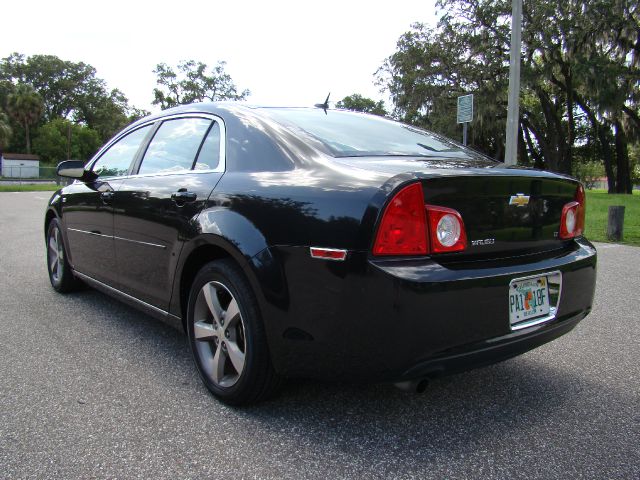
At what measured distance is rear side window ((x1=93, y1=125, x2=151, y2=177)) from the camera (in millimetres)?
3789

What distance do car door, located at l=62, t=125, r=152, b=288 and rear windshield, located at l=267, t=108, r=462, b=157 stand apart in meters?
1.22

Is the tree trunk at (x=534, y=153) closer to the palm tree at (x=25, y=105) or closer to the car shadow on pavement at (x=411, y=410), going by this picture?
the car shadow on pavement at (x=411, y=410)

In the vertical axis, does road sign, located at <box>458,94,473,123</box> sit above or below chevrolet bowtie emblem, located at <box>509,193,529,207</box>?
above

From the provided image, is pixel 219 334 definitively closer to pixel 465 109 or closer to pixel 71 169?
pixel 71 169

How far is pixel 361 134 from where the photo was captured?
308 cm

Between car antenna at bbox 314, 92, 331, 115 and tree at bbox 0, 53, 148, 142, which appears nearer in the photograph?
car antenna at bbox 314, 92, 331, 115

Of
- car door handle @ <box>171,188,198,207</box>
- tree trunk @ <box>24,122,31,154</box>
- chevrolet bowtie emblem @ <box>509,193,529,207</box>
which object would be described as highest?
tree trunk @ <box>24,122,31,154</box>

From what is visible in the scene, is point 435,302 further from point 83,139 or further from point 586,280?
point 83,139

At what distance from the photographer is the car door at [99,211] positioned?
3.72 metres

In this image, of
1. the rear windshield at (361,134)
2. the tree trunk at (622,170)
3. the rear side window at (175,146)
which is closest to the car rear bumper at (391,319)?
the rear windshield at (361,134)

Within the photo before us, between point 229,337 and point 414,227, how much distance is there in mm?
1080

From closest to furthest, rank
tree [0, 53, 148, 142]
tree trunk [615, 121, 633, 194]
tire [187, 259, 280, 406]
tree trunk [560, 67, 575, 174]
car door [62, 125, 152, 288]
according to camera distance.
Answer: tire [187, 259, 280, 406], car door [62, 125, 152, 288], tree trunk [560, 67, 575, 174], tree trunk [615, 121, 633, 194], tree [0, 53, 148, 142]

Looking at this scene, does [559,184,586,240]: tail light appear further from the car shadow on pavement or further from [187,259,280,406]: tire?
[187,259,280,406]: tire

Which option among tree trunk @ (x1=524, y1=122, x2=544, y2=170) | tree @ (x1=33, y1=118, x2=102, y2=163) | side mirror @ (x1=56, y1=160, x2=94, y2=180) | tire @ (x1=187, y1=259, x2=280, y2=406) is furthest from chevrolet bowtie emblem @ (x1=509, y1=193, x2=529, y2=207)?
tree @ (x1=33, y1=118, x2=102, y2=163)
